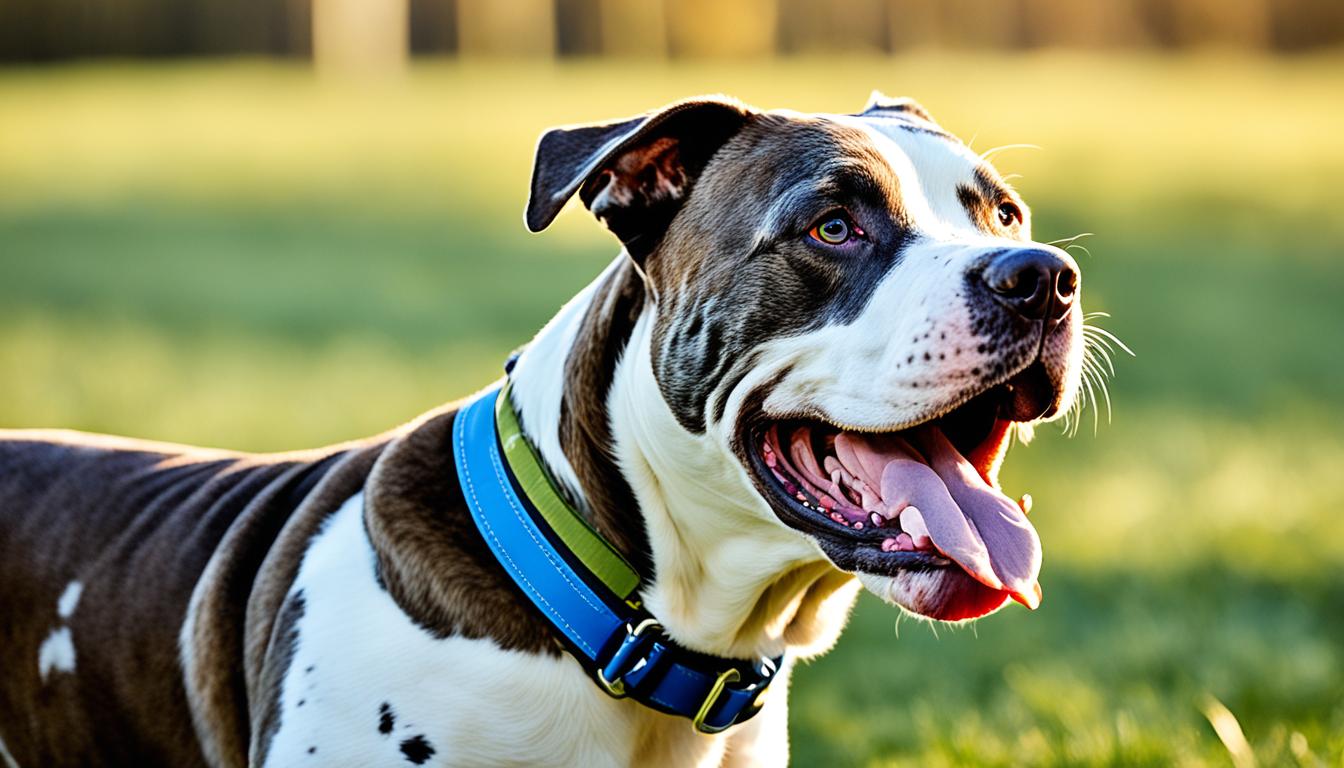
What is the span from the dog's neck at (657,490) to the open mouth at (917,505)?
102mm

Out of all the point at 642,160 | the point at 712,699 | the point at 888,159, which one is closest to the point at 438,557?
the point at 712,699

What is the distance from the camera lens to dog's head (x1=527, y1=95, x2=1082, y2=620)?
3062mm

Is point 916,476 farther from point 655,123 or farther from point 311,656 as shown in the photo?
point 311,656

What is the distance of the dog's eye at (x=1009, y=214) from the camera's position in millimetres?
3619

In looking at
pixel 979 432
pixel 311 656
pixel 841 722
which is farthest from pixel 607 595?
pixel 841 722

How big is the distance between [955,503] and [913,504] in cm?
9

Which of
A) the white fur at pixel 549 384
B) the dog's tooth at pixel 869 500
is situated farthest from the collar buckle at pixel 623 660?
the dog's tooth at pixel 869 500

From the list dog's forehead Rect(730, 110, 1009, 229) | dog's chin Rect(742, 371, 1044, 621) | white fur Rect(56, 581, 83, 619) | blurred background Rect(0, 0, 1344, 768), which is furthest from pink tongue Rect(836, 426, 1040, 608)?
white fur Rect(56, 581, 83, 619)

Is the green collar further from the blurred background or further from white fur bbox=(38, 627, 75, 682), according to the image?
the blurred background

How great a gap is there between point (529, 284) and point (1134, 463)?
6891 millimetres

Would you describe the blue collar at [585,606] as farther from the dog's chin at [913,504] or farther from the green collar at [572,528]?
the dog's chin at [913,504]

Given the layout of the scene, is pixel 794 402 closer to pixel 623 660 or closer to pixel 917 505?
pixel 917 505

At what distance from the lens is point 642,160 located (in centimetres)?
353

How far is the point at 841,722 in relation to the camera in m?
5.07
